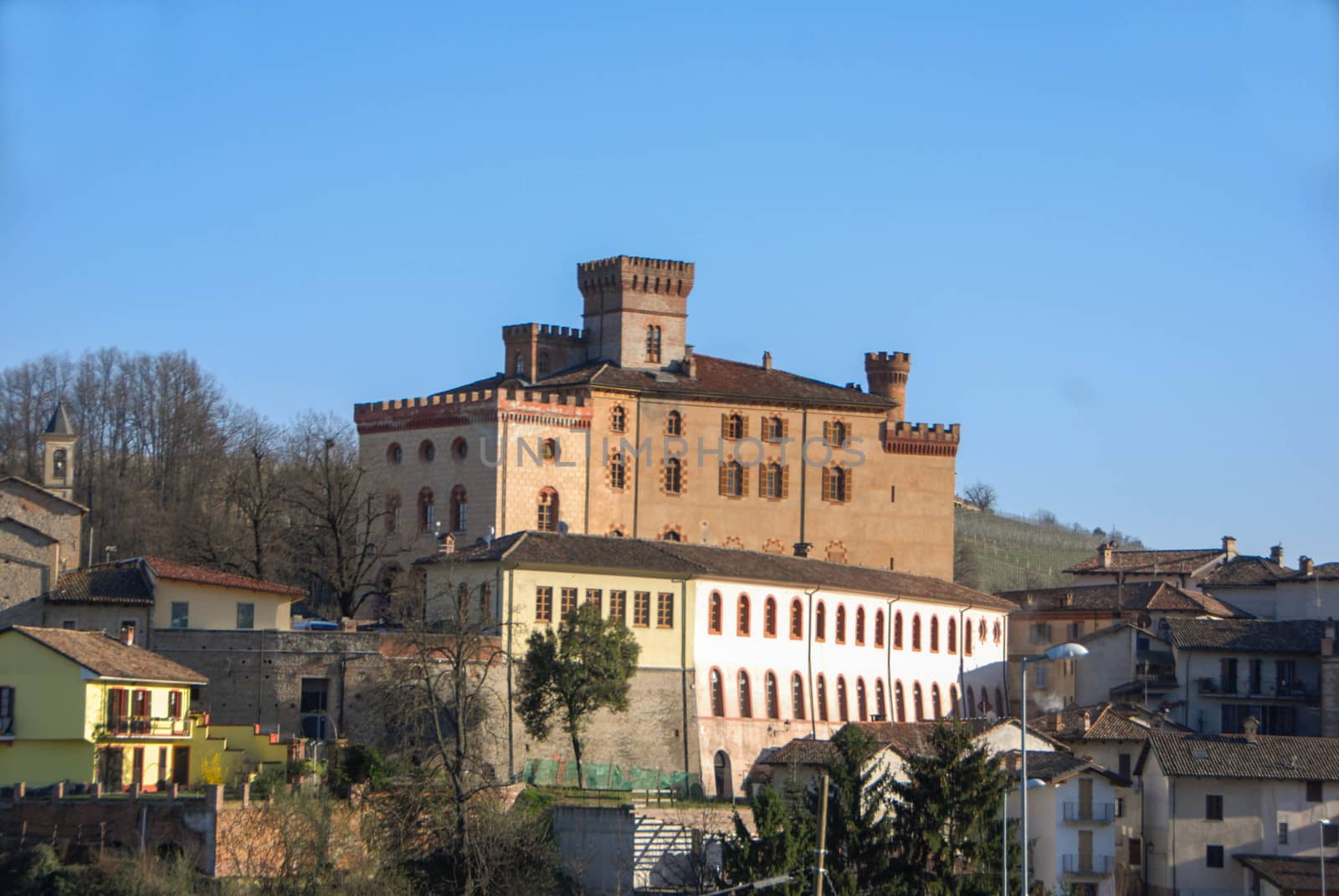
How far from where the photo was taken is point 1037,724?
2530 inches

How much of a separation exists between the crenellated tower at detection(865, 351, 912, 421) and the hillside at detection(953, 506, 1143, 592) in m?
24.8

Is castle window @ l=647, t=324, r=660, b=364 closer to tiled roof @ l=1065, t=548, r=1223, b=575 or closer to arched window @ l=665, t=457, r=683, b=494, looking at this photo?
arched window @ l=665, t=457, r=683, b=494

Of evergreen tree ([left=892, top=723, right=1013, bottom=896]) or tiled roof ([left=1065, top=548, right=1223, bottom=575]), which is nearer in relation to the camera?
evergreen tree ([left=892, top=723, right=1013, bottom=896])

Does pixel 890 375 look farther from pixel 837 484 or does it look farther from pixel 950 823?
pixel 950 823

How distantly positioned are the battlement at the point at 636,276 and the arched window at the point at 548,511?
11782mm

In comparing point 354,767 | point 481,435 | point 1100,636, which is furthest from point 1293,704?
point 354,767

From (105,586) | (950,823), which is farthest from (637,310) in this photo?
(950,823)

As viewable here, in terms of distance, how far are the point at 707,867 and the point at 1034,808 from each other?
1065 centimetres

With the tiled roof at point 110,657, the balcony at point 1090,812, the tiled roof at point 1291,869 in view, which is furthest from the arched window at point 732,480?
the tiled roof at point 110,657

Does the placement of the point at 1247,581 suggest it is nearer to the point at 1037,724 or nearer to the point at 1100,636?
the point at 1100,636

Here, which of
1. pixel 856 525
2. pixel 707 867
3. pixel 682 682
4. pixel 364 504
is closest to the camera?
pixel 707 867

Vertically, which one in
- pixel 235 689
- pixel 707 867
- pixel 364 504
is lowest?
pixel 707 867

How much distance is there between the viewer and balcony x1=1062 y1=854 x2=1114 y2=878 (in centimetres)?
5766

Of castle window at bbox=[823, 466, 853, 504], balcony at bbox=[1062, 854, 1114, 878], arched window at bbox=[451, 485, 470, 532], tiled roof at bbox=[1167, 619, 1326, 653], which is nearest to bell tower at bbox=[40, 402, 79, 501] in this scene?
arched window at bbox=[451, 485, 470, 532]
